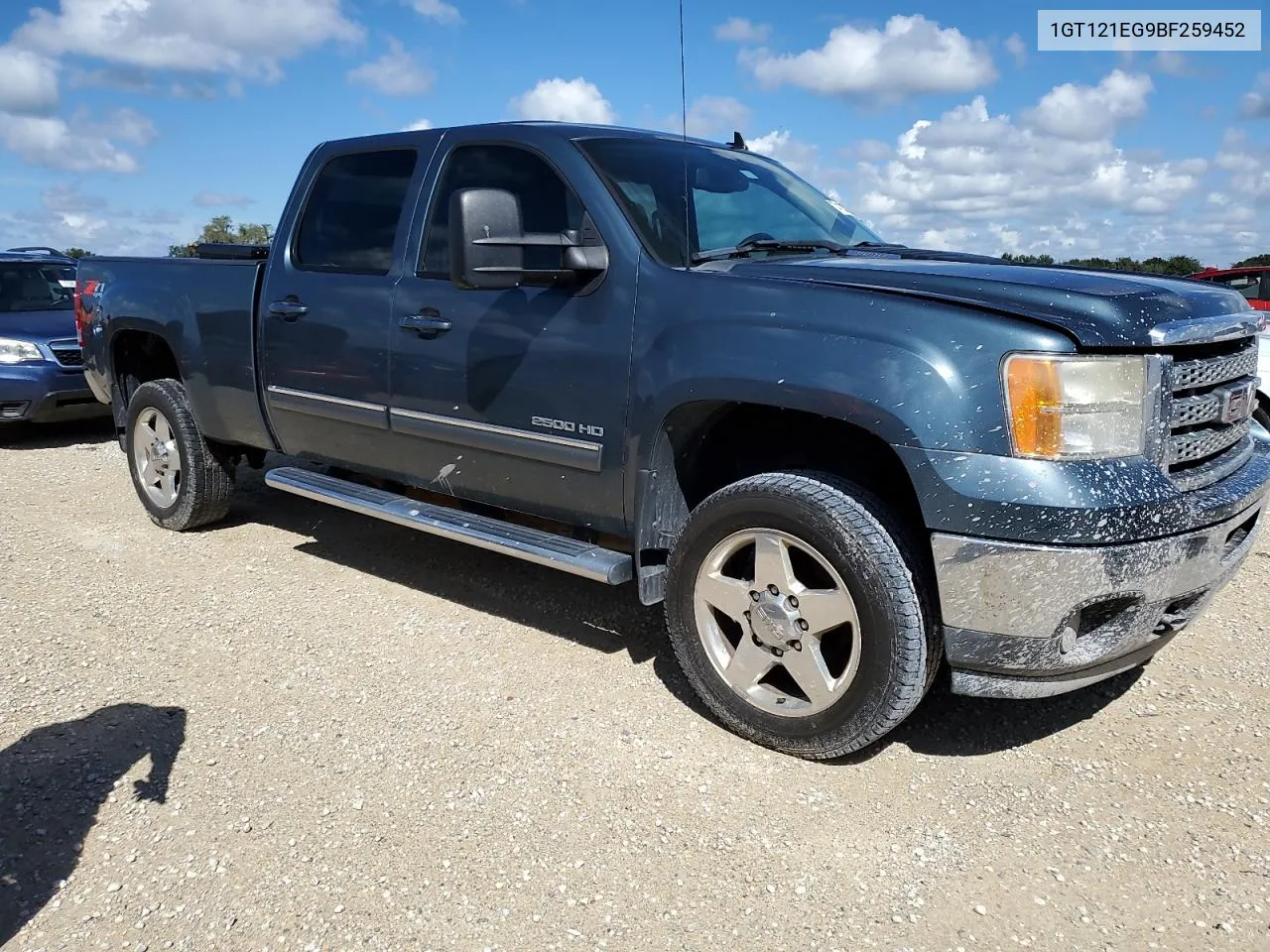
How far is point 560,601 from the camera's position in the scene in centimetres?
452

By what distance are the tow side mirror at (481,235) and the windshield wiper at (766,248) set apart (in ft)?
2.05

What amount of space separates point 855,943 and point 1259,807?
4.52ft

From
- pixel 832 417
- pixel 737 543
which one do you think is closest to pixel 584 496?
pixel 737 543

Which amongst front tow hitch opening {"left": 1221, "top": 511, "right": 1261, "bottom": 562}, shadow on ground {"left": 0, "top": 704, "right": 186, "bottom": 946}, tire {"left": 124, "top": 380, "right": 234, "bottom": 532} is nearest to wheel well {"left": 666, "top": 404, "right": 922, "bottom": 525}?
front tow hitch opening {"left": 1221, "top": 511, "right": 1261, "bottom": 562}

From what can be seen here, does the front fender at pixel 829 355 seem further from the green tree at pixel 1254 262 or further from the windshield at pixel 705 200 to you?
the green tree at pixel 1254 262

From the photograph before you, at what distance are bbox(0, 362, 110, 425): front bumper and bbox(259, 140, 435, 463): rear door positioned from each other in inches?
167

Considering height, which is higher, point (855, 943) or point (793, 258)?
point (793, 258)

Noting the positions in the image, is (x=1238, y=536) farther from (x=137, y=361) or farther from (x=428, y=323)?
(x=137, y=361)

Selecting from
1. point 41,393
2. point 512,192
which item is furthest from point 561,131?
point 41,393

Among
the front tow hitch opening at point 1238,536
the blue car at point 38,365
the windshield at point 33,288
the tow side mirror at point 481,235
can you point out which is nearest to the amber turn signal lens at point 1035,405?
the front tow hitch opening at point 1238,536

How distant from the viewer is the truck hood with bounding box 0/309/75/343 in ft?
27.2

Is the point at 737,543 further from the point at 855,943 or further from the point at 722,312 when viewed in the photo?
the point at 855,943

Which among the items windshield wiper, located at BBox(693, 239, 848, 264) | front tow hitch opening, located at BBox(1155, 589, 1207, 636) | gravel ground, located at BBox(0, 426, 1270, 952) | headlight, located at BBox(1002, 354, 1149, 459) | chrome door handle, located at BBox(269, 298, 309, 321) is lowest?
gravel ground, located at BBox(0, 426, 1270, 952)

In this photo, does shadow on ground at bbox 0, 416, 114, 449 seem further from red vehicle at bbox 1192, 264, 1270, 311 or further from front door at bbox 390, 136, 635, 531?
red vehicle at bbox 1192, 264, 1270, 311
